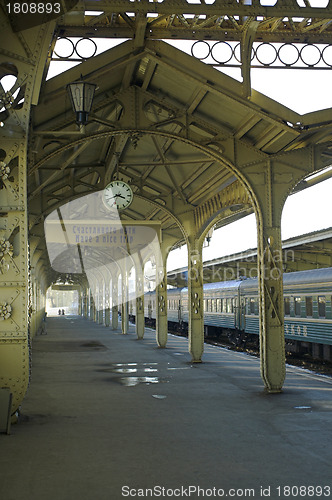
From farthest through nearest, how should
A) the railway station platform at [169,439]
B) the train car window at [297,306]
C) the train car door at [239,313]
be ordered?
the train car door at [239,313] < the train car window at [297,306] < the railway station platform at [169,439]

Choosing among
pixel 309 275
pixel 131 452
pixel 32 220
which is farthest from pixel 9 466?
pixel 309 275

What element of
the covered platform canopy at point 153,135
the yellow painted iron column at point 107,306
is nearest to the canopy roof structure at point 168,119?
the covered platform canopy at point 153,135

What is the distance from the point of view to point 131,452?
690 centimetres

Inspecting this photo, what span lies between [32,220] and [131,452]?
10.3 metres

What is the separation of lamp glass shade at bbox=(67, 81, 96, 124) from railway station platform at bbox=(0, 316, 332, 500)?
4.86 metres

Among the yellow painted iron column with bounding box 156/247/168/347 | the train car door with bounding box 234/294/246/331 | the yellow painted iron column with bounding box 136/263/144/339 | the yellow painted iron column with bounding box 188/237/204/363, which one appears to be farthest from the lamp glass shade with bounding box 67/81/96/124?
the yellow painted iron column with bounding box 136/263/144/339

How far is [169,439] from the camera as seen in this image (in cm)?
757

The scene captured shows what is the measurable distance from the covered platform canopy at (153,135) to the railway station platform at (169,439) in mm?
1182

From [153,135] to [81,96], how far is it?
12.6 feet

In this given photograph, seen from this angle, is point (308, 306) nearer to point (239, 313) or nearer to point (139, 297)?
point (239, 313)

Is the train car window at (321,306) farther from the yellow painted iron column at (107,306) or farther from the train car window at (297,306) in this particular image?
the yellow painted iron column at (107,306)

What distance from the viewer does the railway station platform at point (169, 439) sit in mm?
5668

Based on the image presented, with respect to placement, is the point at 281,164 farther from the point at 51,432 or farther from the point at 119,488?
the point at 119,488

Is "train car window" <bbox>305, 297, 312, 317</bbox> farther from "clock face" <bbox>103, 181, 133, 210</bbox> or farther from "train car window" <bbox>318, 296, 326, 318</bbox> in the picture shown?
"clock face" <bbox>103, 181, 133, 210</bbox>
